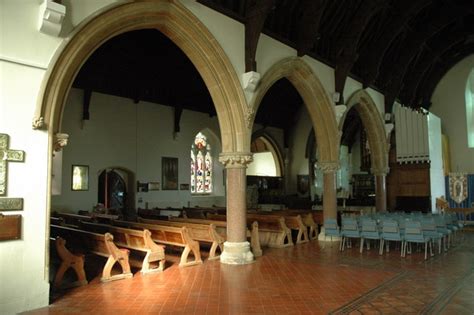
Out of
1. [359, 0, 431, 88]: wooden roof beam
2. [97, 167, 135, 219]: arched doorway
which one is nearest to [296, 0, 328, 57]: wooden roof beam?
[359, 0, 431, 88]: wooden roof beam

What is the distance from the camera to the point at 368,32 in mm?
12164

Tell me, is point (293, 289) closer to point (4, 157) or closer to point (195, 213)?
point (4, 157)

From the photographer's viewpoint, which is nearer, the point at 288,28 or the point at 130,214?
the point at 288,28

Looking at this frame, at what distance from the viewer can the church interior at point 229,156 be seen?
17.1 feet

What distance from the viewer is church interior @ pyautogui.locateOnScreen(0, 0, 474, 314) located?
5199 mm

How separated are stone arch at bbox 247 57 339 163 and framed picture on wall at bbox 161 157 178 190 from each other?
6.98 m

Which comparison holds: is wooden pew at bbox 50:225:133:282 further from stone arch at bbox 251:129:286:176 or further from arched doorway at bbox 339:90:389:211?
stone arch at bbox 251:129:286:176

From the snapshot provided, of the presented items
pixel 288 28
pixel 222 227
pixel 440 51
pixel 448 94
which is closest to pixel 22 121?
pixel 222 227

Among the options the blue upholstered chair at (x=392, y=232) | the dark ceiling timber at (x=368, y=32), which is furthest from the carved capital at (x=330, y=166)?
the blue upholstered chair at (x=392, y=232)

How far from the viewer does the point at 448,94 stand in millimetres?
18109

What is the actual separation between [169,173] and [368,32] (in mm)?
9220

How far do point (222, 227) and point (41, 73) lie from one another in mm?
5748

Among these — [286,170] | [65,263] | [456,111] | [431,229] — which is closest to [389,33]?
[431,229]

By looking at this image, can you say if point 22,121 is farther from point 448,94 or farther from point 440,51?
point 448,94
